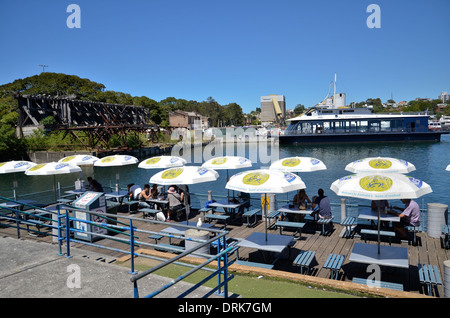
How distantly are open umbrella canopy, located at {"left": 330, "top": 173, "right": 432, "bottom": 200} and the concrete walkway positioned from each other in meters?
3.43

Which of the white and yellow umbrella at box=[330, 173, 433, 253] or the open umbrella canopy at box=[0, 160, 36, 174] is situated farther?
the open umbrella canopy at box=[0, 160, 36, 174]

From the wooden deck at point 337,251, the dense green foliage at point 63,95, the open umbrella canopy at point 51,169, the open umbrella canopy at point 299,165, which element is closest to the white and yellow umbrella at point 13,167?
the open umbrella canopy at point 51,169

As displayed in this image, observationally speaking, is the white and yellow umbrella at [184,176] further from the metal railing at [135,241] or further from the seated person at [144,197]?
the seated person at [144,197]

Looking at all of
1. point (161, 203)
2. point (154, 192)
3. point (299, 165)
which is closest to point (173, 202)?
point (161, 203)

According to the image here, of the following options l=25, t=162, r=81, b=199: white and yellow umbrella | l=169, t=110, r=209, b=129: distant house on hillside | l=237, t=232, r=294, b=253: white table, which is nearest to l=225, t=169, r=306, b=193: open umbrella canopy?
l=237, t=232, r=294, b=253: white table

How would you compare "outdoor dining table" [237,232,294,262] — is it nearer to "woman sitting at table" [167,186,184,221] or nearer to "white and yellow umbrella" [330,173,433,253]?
"white and yellow umbrella" [330,173,433,253]

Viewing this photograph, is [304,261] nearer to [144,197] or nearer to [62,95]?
[144,197]

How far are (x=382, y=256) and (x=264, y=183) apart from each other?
2.84 m

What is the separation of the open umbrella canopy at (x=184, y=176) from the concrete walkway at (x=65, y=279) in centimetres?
302

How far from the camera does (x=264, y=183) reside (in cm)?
730

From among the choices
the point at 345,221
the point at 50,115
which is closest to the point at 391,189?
the point at 345,221

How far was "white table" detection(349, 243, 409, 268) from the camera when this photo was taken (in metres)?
6.21
